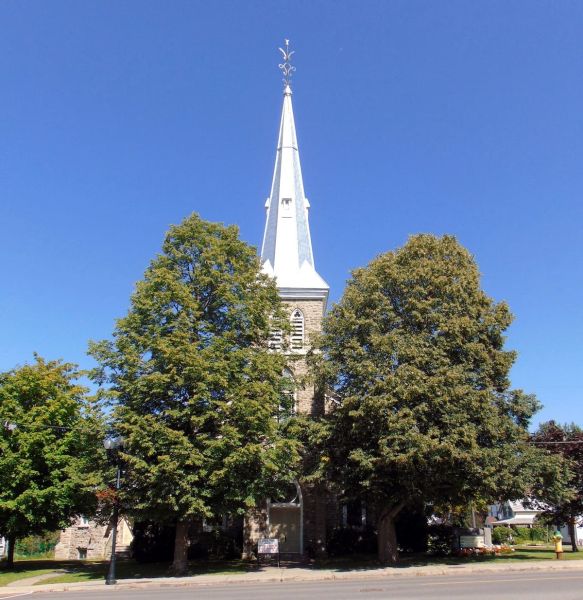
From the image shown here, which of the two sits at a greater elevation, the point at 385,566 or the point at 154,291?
the point at 154,291

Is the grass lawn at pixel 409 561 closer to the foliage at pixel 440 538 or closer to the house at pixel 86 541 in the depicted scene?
the foliage at pixel 440 538

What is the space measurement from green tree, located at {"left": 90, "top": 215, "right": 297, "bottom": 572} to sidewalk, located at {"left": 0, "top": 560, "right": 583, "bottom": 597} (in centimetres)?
223

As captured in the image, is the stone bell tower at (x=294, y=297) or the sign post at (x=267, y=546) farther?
the stone bell tower at (x=294, y=297)

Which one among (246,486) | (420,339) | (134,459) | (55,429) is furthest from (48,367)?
(420,339)

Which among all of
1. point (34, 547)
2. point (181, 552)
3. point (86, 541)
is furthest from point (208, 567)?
point (34, 547)

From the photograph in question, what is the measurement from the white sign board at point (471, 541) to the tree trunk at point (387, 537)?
5073mm

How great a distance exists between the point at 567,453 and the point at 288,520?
14.6 metres

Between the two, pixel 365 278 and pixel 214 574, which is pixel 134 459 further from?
pixel 365 278

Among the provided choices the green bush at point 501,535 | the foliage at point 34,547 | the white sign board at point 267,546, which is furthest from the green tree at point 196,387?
the foliage at point 34,547

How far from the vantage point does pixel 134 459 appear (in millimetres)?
21312

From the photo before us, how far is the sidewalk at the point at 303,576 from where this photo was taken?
67.3 ft

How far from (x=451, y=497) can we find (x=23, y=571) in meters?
19.2

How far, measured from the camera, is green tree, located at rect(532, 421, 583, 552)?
95.7 ft

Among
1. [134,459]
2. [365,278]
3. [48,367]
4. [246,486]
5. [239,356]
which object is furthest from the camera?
[48,367]
